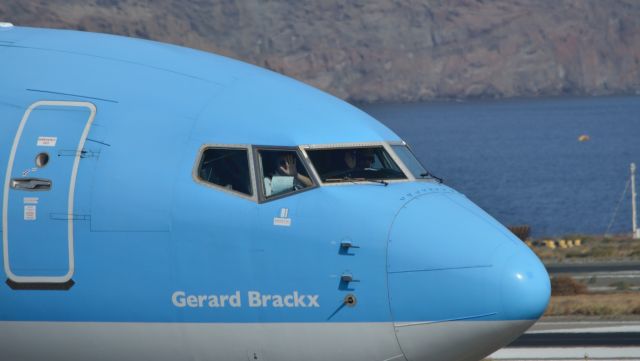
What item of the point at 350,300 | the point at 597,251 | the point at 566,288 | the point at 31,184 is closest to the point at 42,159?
the point at 31,184

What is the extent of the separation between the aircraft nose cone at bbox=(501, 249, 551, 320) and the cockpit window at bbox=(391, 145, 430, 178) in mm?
2119

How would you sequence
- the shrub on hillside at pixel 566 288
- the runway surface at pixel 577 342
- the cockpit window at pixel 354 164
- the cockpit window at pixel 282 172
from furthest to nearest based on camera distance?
the shrub on hillside at pixel 566 288 < the runway surface at pixel 577 342 < the cockpit window at pixel 354 164 < the cockpit window at pixel 282 172

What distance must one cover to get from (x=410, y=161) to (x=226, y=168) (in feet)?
9.10

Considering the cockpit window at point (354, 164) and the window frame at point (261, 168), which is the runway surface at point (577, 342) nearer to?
the cockpit window at point (354, 164)

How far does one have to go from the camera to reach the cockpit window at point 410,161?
59.5 feet

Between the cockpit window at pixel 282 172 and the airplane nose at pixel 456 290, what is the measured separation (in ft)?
5.21

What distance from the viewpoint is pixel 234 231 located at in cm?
1709

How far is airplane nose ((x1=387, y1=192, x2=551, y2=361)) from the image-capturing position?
1647cm

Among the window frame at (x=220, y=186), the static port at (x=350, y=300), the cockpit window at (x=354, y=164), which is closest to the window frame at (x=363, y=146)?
the cockpit window at (x=354, y=164)

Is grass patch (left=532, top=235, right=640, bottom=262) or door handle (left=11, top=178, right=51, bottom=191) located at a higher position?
door handle (left=11, top=178, right=51, bottom=191)

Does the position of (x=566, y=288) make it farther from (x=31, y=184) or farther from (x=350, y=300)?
(x=31, y=184)

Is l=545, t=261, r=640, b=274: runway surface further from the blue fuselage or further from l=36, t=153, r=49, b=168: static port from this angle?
l=36, t=153, r=49, b=168: static port

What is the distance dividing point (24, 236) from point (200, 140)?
9.35 ft

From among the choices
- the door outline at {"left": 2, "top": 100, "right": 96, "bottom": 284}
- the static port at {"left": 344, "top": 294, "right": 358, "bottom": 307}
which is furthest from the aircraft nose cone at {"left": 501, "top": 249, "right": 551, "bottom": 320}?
the door outline at {"left": 2, "top": 100, "right": 96, "bottom": 284}
